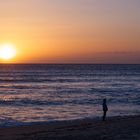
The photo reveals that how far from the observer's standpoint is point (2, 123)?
24.3m

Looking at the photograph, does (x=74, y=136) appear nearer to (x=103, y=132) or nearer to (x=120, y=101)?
(x=103, y=132)

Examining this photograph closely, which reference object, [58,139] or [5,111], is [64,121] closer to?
[5,111]

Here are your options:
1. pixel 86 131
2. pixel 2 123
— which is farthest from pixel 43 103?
pixel 86 131

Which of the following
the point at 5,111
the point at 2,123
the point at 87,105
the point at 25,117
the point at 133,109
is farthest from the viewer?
the point at 87,105

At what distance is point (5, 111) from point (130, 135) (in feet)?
52.5

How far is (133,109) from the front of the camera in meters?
31.6

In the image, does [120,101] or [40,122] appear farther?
[120,101]

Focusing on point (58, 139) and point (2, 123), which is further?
point (2, 123)

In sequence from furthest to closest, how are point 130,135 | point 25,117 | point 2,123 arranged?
point 25,117
point 2,123
point 130,135

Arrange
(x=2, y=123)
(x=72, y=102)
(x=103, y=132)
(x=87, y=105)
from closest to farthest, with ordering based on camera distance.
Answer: (x=103, y=132) < (x=2, y=123) < (x=87, y=105) < (x=72, y=102)

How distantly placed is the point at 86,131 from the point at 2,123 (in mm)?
8598

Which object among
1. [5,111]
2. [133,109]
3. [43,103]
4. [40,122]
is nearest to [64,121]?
[40,122]

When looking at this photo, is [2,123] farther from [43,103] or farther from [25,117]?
[43,103]

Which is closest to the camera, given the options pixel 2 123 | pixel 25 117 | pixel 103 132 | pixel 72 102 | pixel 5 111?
pixel 103 132
